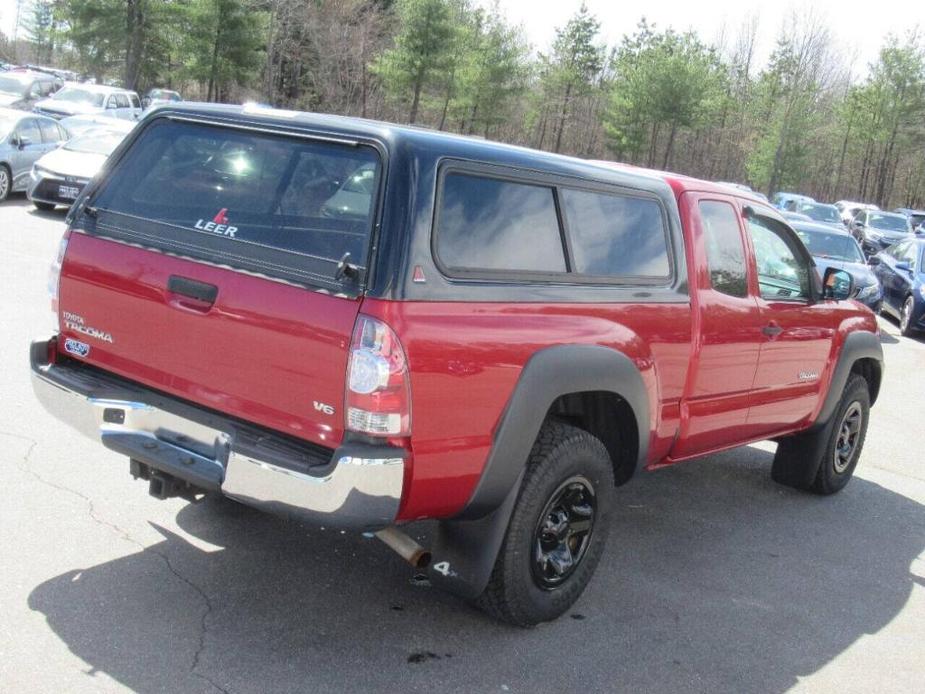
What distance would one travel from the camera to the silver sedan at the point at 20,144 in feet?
51.4

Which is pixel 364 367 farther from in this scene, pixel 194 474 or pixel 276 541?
pixel 276 541

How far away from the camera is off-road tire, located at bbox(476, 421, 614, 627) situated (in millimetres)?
3895

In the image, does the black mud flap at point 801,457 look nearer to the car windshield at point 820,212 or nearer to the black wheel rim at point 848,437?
the black wheel rim at point 848,437

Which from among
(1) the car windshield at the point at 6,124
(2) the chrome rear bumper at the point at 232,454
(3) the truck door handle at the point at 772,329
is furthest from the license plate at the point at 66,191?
(3) the truck door handle at the point at 772,329

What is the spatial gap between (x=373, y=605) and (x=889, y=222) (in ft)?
98.7

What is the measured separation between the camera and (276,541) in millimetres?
4633

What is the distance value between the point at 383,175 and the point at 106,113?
82.1 ft

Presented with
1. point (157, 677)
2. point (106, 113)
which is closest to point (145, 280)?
point (157, 677)

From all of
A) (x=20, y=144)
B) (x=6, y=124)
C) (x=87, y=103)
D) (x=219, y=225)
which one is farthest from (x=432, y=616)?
(x=87, y=103)

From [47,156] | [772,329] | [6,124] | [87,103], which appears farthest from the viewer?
[87,103]

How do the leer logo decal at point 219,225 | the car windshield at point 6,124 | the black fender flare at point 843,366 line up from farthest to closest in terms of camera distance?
1. the car windshield at point 6,124
2. the black fender flare at point 843,366
3. the leer logo decal at point 219,225

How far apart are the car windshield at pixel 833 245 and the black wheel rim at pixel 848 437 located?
9.99 metres

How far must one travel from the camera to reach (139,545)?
14.3 feet

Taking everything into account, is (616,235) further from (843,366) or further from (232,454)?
(843,366)
